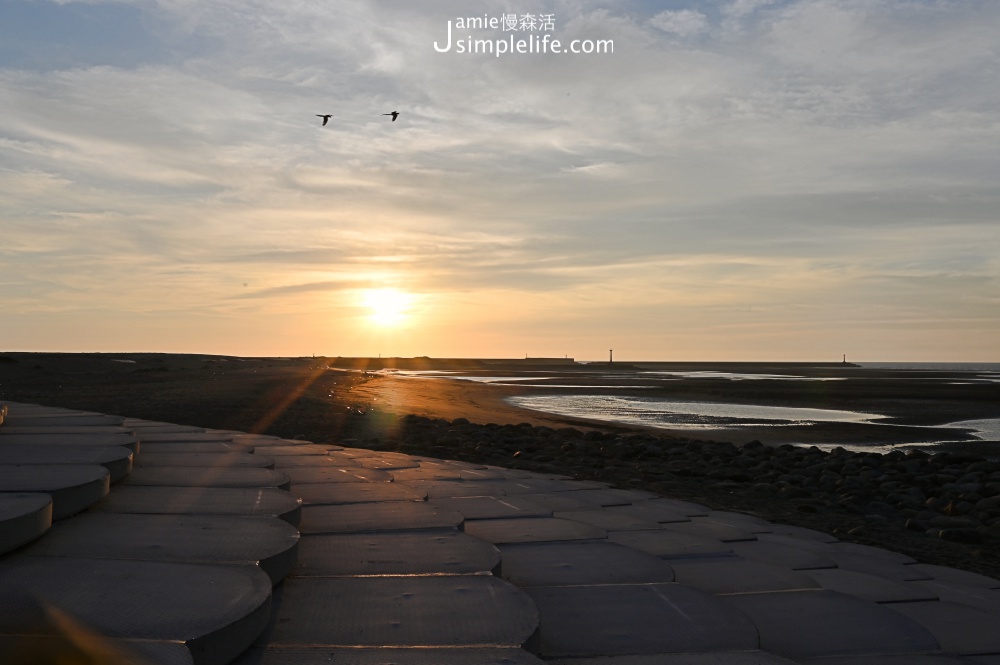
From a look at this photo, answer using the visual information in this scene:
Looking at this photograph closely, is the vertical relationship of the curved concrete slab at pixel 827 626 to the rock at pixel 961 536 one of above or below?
above

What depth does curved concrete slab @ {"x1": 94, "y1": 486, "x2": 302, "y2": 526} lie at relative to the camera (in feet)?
13.5

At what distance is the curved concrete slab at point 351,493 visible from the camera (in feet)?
17.6

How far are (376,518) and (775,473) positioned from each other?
22.7 feet

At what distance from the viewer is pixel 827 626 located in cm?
350

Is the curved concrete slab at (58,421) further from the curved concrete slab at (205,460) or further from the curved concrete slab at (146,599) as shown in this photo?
the curved concrete slab at (146,599)

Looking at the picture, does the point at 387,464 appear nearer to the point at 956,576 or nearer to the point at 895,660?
the point at 956,576

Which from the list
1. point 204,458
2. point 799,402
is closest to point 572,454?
point 204,458

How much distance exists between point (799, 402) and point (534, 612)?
30.3 metres

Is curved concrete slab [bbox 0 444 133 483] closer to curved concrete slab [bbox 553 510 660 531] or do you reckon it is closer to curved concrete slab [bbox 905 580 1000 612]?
curved concrete slab [bbox 553 510 660 531]

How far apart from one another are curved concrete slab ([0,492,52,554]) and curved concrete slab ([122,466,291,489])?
4.69 ft

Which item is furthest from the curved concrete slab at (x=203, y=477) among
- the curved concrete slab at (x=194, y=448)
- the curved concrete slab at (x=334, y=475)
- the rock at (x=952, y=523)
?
the rock at (x=952, y=523)

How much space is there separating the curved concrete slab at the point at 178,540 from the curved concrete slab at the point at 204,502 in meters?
0.13

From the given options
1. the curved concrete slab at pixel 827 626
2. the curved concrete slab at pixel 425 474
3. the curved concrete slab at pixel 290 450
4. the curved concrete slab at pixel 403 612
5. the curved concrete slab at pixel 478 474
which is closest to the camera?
the curved concrete slab at pixel 403 612

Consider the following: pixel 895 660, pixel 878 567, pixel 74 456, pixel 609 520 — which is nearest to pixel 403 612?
pixel 895 660
